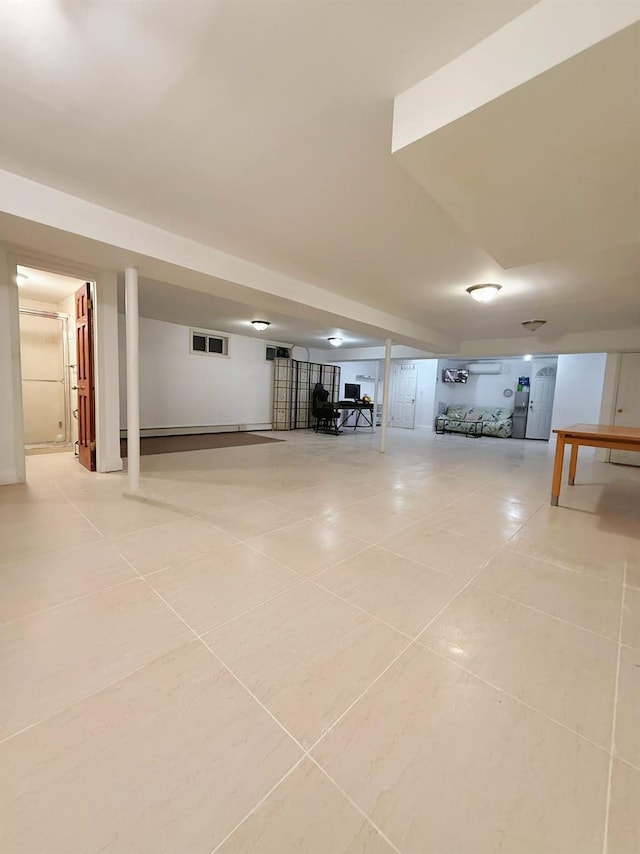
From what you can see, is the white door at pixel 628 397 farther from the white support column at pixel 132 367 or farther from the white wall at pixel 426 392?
the white support column at pixel 132 367

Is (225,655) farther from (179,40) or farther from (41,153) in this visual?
(41,153)

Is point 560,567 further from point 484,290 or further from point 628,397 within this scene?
point 628,397

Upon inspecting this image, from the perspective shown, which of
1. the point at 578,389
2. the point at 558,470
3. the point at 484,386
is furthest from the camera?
the point at 484,386

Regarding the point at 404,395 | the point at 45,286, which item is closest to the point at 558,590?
the point at 45,286

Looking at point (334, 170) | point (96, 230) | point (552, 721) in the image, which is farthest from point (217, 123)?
point (552, 721)

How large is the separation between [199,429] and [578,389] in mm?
9017

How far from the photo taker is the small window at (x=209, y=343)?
7418 millimetres

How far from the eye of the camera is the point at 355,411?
1074cm

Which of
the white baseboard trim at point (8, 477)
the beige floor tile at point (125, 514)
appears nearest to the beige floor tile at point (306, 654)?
the beige floor tile at point (125, 514)

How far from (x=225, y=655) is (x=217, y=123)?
2.49 meters

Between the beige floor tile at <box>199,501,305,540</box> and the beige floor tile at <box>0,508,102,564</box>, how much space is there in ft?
2.70

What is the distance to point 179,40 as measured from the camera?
1342 mm

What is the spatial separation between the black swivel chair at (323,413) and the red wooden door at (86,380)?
525cm

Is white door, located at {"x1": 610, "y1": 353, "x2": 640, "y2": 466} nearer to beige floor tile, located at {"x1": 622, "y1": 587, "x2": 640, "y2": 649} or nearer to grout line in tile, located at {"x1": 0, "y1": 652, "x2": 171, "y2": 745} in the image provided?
beige floor tile, located at {"x1": 622, "y1": 587, "x2": 640, "y2": 649}
